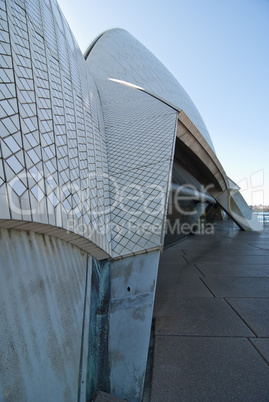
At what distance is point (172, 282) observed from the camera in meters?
4.18

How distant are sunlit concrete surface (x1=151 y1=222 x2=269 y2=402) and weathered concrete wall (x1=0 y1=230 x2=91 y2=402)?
30.0 inches

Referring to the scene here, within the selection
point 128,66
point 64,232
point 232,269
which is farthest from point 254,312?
point 128,66

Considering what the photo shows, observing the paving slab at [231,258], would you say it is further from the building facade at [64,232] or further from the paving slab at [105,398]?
the paving slab at [105,398]

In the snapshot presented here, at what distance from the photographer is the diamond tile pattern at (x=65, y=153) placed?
1.82m

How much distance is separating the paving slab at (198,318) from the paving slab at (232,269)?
4.94 feet

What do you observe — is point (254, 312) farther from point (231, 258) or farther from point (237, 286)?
point (231, 258)

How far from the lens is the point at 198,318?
2.81 m

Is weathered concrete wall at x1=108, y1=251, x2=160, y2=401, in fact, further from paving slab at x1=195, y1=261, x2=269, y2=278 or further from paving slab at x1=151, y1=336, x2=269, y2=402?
paving slab at x1=195, y1=261, x2=269, y2=278

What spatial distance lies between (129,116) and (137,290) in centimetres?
533

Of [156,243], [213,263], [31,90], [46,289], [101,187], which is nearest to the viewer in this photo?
[46,289]

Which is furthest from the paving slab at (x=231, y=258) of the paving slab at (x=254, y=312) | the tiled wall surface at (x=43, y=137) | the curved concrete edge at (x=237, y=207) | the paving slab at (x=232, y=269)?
the curved concrete edge at (x=237, y=207)

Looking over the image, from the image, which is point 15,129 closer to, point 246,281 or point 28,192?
point 28,192

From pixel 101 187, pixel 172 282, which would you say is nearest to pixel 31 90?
pixel 101 187

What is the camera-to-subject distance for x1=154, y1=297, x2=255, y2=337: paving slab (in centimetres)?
253
